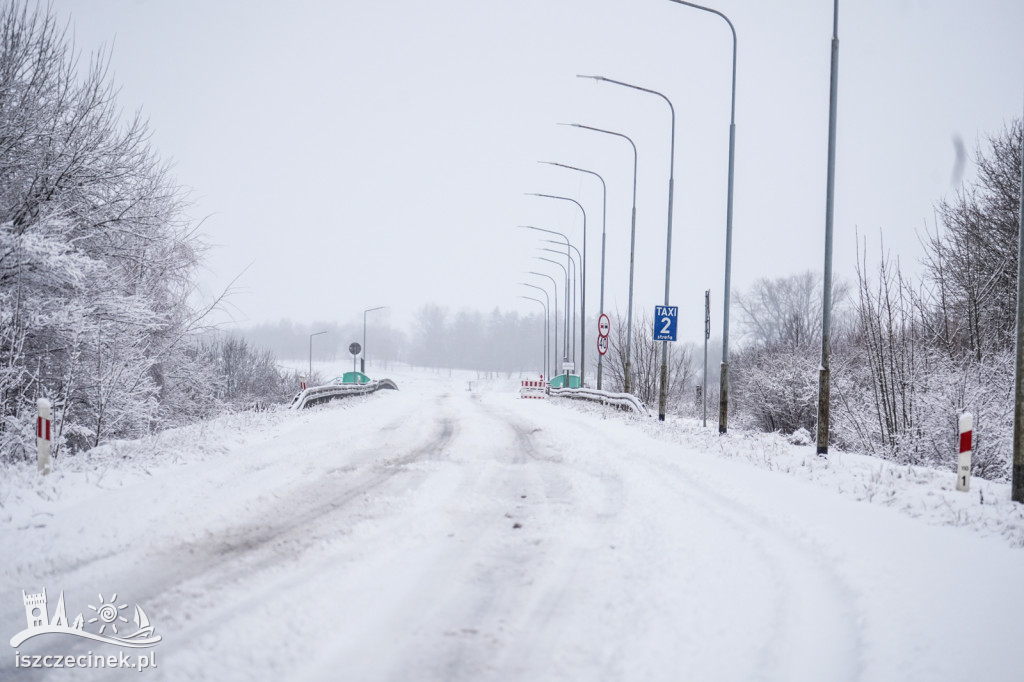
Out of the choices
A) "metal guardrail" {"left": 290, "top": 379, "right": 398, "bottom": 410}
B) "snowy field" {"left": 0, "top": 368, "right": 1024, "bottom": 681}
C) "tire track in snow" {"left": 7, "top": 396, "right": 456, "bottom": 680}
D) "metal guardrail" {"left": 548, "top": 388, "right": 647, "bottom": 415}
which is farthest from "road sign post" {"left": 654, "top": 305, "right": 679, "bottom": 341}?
"tire track in snow" {"left": 7, "top": 396, "right": 456, "bottom": 680}

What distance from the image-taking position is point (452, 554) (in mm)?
4699

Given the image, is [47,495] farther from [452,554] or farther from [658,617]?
[658,617]

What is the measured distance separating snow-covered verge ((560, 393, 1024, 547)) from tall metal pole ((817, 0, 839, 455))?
0.71 m

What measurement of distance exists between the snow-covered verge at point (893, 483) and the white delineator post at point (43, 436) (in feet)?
33.3

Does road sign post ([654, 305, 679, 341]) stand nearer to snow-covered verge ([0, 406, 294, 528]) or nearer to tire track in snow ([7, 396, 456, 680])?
snow-covered verge ([0, 406, 294, 528])

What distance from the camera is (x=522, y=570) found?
173 inches

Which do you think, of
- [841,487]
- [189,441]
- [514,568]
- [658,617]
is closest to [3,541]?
[514,568]

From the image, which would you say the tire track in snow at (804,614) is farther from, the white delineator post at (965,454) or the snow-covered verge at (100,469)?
the snow-covered verge at (100,469)

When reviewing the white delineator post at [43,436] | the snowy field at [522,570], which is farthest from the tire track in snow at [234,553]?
the white delineator post at [43,436]

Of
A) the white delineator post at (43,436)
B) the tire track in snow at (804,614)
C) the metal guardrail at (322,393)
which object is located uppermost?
the white delineator post at (43,436)

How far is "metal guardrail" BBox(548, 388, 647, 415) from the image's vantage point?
798 inches

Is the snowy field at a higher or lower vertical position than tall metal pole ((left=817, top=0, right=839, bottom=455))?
lower

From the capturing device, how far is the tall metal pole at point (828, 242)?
1134cm

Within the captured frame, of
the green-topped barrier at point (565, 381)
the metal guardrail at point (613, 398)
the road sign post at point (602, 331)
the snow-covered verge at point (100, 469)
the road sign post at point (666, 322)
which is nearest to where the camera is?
the snow-covered verge at point (100, 469)
